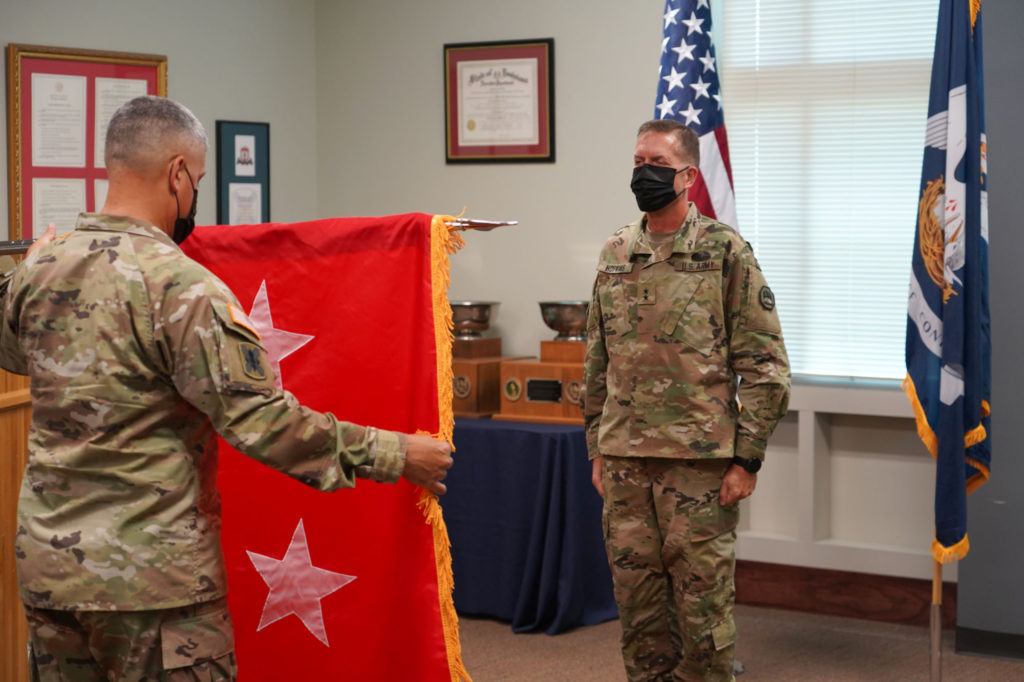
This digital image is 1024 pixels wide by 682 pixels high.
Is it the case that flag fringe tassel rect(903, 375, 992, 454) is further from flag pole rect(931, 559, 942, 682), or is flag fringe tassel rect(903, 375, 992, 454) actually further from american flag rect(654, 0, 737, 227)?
american flag rect(654, 0, 737, 227)

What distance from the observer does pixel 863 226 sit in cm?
395

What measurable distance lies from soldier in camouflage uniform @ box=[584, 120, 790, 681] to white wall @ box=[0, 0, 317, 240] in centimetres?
249

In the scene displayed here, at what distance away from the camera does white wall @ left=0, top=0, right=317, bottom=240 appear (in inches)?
154

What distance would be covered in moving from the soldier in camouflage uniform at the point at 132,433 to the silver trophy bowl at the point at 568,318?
2.39 meters

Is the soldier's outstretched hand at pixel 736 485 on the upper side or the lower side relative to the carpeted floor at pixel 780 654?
upper

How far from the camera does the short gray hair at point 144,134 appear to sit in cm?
168

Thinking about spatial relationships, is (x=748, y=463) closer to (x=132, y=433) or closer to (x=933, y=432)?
(x=933, y=432)

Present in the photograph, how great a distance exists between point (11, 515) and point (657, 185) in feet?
5.76

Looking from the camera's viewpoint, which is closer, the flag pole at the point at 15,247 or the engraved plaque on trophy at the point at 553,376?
the flag pole at the point at 15,247

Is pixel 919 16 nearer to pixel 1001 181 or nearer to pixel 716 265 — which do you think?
pixel 1001 181

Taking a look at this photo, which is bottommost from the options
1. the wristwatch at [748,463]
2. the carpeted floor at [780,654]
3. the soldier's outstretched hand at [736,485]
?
the carpeted floor at [780,654]

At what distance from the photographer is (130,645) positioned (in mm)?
1624

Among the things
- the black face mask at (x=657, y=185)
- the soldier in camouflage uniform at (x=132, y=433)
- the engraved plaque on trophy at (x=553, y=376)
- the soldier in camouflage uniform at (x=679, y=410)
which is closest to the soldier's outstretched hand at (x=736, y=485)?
the soldier in camouflage uniform at (x=679, y=410)

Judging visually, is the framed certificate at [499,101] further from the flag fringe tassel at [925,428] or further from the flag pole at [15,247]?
the flag pole at [15,247]
